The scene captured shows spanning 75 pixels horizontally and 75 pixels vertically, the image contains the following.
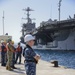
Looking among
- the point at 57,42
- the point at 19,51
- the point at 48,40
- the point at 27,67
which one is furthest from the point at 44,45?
the point at 27,67

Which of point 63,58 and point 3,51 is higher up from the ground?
point 3,51

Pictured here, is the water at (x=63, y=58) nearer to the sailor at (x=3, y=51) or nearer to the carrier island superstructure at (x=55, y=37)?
the sailor at (x=3, y=51)

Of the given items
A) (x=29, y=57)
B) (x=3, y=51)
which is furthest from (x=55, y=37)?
(x=29, y=57)

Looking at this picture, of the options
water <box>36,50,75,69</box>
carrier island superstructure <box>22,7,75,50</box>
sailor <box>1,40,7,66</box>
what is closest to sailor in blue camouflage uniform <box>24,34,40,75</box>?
sailor <box>1,40,7,66</box>

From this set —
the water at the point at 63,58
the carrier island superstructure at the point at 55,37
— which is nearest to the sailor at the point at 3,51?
the water at the point at 63,58

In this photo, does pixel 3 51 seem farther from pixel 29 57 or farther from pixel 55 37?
pixel 55 37

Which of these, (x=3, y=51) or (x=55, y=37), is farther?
(x=55, y=37)

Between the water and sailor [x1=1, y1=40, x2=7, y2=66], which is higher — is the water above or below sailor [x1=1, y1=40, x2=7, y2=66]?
below

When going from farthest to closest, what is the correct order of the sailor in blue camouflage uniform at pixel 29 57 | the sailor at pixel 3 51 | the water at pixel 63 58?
the water at pixel 63 58 → the sailor at pixel 3 51 → the sailor in blue camouflage uniform at pixel 29 57

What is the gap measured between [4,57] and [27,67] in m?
10.4

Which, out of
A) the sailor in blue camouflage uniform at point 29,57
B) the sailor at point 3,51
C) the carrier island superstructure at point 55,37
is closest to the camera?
the sailor in blue camouflage uniform at point 29,57

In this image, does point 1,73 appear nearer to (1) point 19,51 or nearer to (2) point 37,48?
(1) point 19,51

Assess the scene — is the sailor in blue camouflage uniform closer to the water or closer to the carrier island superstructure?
the water

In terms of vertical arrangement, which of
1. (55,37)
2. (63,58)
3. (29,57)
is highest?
(55,37)
